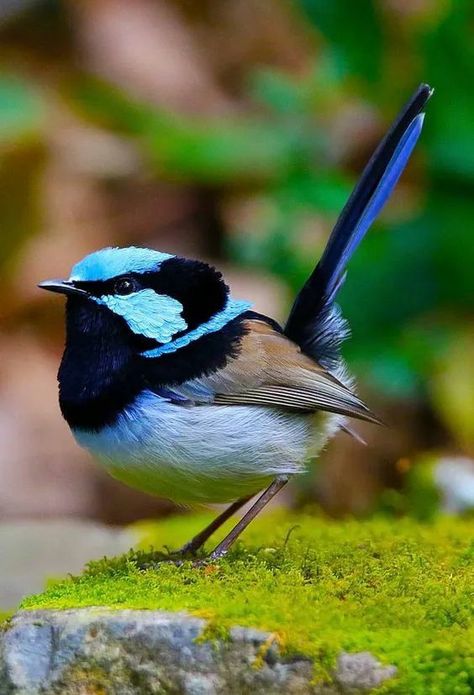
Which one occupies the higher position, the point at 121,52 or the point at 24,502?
the point at 121,52

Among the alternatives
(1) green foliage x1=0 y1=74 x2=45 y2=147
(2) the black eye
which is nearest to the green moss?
(2) the black eye

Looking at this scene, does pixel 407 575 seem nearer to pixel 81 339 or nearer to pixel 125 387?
pixel 125 387

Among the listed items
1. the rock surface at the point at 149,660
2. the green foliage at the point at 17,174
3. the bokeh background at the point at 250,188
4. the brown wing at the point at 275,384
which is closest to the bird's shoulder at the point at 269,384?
the brown wing at the point at 275,384

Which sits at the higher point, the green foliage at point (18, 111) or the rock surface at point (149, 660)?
the green foliage at point (18, 111)

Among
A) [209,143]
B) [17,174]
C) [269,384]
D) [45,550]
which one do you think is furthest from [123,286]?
[17,174]

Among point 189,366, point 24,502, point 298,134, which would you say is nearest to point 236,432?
point 189,366

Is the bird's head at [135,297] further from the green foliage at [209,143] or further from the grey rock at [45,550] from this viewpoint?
the green foliage at [209,143]

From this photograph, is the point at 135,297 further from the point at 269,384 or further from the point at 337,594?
the point at 337,594
